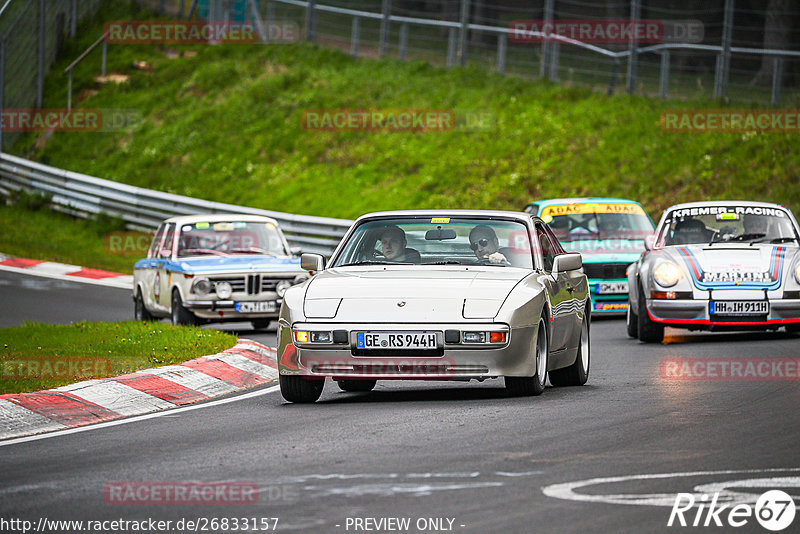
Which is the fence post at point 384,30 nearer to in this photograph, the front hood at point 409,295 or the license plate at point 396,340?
the front hood at point 409,295

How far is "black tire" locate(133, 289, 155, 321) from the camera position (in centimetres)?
1939

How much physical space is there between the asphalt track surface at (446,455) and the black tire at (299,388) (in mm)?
111

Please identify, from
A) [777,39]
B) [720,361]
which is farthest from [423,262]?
[777,39]

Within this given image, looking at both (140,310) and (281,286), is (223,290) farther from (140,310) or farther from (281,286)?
(140,310)

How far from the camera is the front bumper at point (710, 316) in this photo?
48.8 ft

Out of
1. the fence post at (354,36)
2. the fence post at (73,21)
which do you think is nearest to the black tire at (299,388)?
the fence post at (354,36)

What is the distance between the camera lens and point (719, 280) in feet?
48.9

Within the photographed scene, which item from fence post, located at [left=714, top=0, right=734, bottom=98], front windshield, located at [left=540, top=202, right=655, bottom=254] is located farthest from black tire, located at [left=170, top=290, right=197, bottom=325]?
fence post, located at [left=714, top=0, right=734, bottom=98]

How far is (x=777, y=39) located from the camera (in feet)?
103

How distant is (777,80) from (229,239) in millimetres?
13841

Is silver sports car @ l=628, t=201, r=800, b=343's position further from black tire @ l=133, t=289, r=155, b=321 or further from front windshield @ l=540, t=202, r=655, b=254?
black tire @ l=133, t=289, r=155, b=321

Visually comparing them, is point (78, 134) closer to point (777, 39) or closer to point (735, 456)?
point (777, 39)

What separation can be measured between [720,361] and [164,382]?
5.03 metres

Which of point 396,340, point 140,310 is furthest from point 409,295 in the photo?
point 140,310
